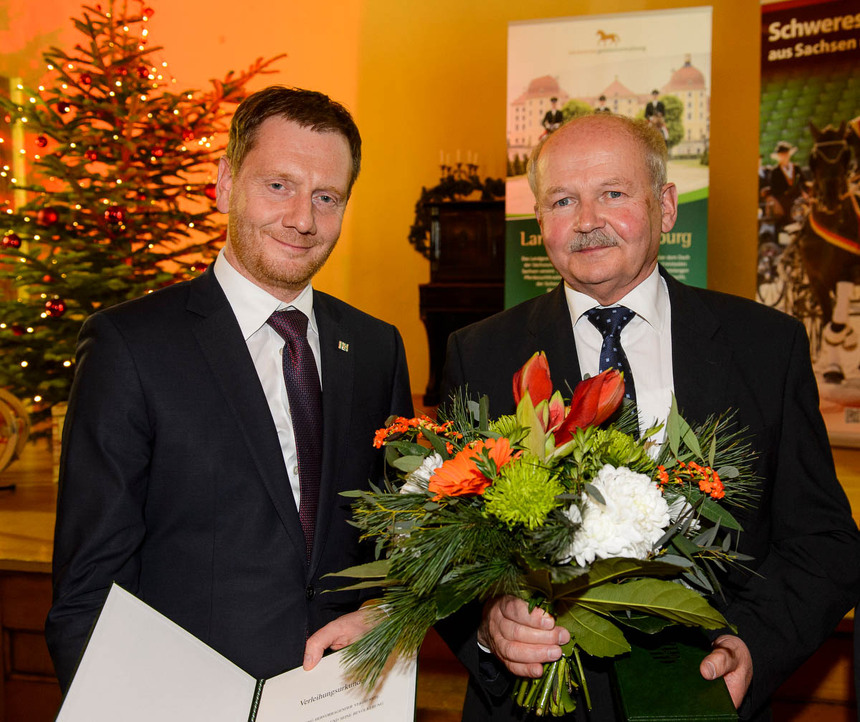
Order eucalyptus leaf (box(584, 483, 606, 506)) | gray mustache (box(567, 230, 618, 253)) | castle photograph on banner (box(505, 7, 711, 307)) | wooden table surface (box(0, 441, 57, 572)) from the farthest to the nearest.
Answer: castle photograph on banner (box(505, 7, 711, 307)) → wooden table surface (box(0, 441, 57, 572)) → gray mustache (box(567, 230, 618, 253)) → eucalyptus leaf (box(584, 483, 606, 506))

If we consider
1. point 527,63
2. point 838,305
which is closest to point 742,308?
point 527,63

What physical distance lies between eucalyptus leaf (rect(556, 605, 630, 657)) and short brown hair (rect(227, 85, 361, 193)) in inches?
43.4

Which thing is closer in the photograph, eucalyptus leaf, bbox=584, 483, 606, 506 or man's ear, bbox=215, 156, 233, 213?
eucalyptus leaf, bbox=584, 483, 606, 506

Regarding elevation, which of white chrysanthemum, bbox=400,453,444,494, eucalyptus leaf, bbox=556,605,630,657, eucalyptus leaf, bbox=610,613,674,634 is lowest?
eucalyptus leaf, bbox=556,605,630,657

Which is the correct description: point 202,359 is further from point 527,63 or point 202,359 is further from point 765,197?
point 765,197

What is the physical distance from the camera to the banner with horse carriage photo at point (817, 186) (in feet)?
19.5

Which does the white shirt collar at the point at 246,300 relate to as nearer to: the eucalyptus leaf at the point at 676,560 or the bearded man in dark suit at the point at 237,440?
the bearded man in dark suit at the point at 237,440

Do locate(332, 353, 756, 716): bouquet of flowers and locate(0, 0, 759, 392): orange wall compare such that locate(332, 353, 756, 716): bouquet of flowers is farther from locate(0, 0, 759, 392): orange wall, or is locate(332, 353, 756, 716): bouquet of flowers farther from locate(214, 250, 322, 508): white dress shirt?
locate(0, 0, 759, 392): orange wall

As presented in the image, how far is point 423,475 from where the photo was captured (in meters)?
1.24

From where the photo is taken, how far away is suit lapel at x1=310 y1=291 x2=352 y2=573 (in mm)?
1659

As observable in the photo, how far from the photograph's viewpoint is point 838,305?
6012 millimetres

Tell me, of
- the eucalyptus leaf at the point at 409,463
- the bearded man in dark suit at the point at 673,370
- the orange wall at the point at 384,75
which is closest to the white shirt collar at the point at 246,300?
the bearded man in dark suit at the point at 673,370

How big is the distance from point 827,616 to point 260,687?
1096 mm

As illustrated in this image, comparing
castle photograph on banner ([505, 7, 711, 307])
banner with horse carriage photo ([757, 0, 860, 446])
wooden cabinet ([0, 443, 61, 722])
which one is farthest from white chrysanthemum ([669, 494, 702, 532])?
banner with horse carriage photo ([757, 0, 860, 446])
